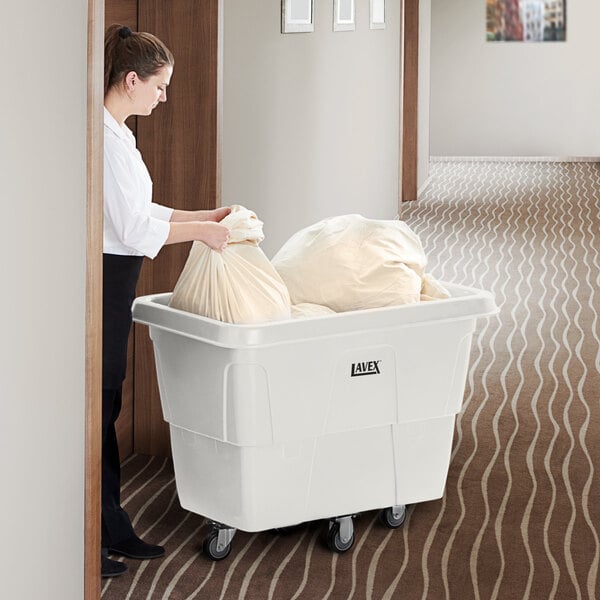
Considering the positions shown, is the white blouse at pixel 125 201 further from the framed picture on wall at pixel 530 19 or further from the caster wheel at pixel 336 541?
the framed picture on wall at pixel 530 19

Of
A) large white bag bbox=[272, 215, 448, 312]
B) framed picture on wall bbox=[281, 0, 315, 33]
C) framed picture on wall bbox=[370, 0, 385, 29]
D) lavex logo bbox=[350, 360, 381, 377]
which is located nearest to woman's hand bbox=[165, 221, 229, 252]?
large white bag bbox=[272, 215, 448, 312]

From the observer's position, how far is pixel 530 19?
15.3 meters

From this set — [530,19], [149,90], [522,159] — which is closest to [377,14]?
[149,90]

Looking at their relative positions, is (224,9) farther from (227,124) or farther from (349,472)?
(349,472)

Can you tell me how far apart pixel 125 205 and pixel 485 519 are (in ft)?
5.14

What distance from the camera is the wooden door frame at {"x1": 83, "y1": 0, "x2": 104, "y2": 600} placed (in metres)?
2.14

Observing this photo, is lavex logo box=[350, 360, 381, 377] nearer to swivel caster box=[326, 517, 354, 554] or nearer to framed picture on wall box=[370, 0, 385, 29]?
swivel caster box=[326, 517, 354, 554]

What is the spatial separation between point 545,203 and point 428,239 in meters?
2.60

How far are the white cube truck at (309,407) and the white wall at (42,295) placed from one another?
0.67 meters

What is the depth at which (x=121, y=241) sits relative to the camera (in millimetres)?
2789

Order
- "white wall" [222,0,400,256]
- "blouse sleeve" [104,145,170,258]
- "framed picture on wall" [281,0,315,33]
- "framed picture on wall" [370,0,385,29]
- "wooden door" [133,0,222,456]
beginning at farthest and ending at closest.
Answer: "framed picture on wall" [370,0,385,29] → "framed picture on wall" [281,0,315,33] → "white wall" [222,0,400,256] → "wooden door" [133,0,222,456] → "blouse sleeve" [104,145,170,258]

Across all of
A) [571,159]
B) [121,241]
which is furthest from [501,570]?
[571,159]

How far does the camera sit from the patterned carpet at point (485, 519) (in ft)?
9.60

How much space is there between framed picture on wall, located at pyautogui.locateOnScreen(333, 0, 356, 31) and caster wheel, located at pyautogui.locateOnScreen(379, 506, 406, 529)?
9.63 feet
